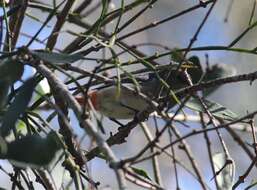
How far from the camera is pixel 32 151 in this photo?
676 millimetres

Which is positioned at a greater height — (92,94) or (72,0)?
(72,0)

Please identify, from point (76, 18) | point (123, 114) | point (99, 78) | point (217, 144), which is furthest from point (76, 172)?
point (217, 144)

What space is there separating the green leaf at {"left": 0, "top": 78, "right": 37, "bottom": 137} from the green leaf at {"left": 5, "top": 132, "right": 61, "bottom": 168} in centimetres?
2

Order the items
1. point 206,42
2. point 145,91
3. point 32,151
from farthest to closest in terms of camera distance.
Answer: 1. point 206,42
2. point 145,91
3. point 32,151

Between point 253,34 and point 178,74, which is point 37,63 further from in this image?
point 253,34

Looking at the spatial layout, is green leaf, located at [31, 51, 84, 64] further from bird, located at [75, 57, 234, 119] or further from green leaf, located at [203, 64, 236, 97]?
green leaf, located at [203, 64, 236, 97]

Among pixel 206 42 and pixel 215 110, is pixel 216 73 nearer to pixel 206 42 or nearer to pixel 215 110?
pixel 215 110

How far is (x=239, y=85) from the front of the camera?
12.6 feet

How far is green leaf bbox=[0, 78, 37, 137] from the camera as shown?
715 millimetres

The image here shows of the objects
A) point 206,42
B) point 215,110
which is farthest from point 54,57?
point 206,42

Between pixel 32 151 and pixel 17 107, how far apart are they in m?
0.07

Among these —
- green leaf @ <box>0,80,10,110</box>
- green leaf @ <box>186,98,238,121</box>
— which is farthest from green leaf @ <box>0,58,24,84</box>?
green leaf @ <box>186,98,238,121</box>

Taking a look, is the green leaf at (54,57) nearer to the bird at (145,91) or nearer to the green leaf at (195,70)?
the bird at (145,91)

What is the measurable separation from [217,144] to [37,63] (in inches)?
99.2
